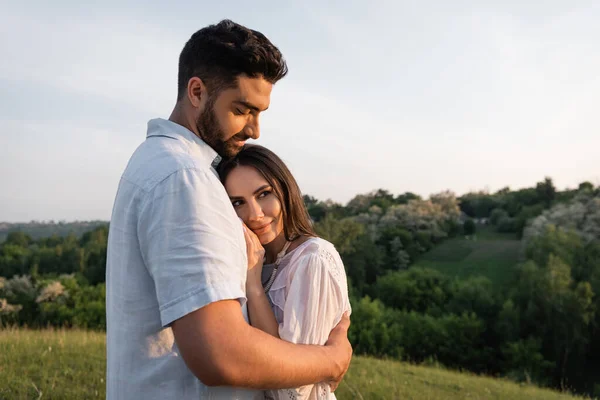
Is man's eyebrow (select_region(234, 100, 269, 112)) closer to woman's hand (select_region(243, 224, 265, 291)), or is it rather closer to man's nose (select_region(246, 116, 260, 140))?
man's nose (select_region(246, 116, 260, 140))

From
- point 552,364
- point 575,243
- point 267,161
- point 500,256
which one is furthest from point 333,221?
point 267,161

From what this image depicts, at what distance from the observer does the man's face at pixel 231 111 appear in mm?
1744

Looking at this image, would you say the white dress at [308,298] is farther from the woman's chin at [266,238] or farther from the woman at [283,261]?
the woman's chin at [266,238]

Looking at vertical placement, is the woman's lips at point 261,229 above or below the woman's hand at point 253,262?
above

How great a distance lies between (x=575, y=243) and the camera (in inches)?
1944

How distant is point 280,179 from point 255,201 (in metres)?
0.17

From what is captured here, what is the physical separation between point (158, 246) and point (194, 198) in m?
0.15

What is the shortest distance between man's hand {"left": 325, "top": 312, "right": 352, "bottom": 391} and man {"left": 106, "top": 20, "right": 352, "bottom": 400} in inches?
0.7

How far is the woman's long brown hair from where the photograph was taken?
244cm

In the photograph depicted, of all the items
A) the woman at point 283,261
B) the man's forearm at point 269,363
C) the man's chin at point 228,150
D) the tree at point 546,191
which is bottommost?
the man's forearm at point 269,363

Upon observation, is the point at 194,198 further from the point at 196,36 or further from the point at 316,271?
the point at 316,271

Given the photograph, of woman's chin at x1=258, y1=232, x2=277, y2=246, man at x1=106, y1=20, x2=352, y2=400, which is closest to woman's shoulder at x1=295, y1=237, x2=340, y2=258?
woman's chin at x1=258, y1=232, x2=277, y2=246

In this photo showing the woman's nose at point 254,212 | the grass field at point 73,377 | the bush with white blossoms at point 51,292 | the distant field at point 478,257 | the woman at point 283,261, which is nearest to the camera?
the woman at point 283,261

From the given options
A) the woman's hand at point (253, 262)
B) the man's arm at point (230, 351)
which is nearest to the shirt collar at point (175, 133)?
the woman's hand at point (253, 262)
